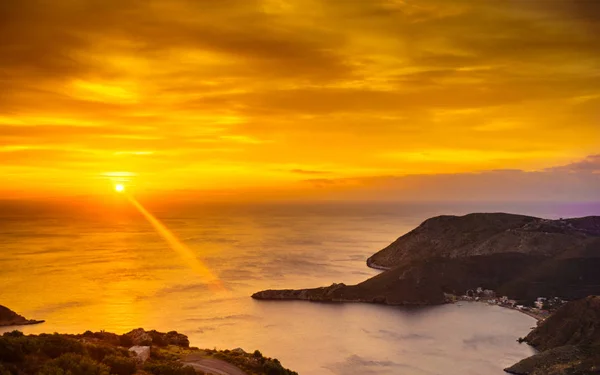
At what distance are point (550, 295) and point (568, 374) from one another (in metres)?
60.7

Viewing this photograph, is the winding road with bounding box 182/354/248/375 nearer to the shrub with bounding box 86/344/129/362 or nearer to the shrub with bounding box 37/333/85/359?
the shrub with bounding box 86/344/129/362

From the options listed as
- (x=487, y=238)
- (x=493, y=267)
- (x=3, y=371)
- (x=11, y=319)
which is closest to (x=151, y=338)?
(x=3, y=371)

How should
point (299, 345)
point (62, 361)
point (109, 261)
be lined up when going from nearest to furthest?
point (62, 361) < point (299, 345) < point (109, 261)

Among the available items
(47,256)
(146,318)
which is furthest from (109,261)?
(146,318)

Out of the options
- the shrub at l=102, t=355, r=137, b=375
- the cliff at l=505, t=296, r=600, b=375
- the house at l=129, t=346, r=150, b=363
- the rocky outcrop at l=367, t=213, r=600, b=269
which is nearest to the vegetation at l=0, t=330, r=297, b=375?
the shrub at l=102, t=355, r=137, b=375

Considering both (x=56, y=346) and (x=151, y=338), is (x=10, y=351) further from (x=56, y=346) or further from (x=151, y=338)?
(x=151, y=338)

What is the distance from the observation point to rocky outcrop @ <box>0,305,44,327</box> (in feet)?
297

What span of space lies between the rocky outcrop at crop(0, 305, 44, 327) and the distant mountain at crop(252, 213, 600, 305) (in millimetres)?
45903

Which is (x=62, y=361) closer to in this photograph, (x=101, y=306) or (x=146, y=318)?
(x=146, y=318)

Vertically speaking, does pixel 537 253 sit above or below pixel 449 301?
above

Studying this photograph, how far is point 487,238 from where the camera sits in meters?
161

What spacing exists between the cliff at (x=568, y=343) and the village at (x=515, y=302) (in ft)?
60.4

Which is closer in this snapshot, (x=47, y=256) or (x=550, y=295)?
(x=550, y=295)

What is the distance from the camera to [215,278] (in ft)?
456
